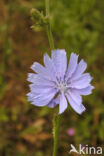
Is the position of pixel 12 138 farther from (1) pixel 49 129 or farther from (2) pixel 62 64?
(2) pixel 62 64

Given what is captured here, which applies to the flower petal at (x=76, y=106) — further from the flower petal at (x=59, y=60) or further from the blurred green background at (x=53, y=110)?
the blurred green background at (x=53, y=110)

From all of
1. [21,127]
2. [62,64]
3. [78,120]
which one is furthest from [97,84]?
[62,64]

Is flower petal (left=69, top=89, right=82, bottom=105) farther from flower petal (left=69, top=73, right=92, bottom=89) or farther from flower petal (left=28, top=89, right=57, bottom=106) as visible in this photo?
flower petal (left=28, top=89, right=57, bottom=106)

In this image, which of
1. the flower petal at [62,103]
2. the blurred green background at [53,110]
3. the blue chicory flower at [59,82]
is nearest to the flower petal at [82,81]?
the blue chicory flower at [59,82]

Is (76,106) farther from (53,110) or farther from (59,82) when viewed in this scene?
(53,110)

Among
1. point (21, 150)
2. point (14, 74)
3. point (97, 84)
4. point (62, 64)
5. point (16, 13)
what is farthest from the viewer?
point (16, 13)

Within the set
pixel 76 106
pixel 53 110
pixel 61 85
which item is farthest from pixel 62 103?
pixel 53 110

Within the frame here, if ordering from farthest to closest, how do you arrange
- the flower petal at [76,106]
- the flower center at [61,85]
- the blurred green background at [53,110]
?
the blurred green background at [53,110] < the flower center at [61,85] < the flower petal at [76,106]
